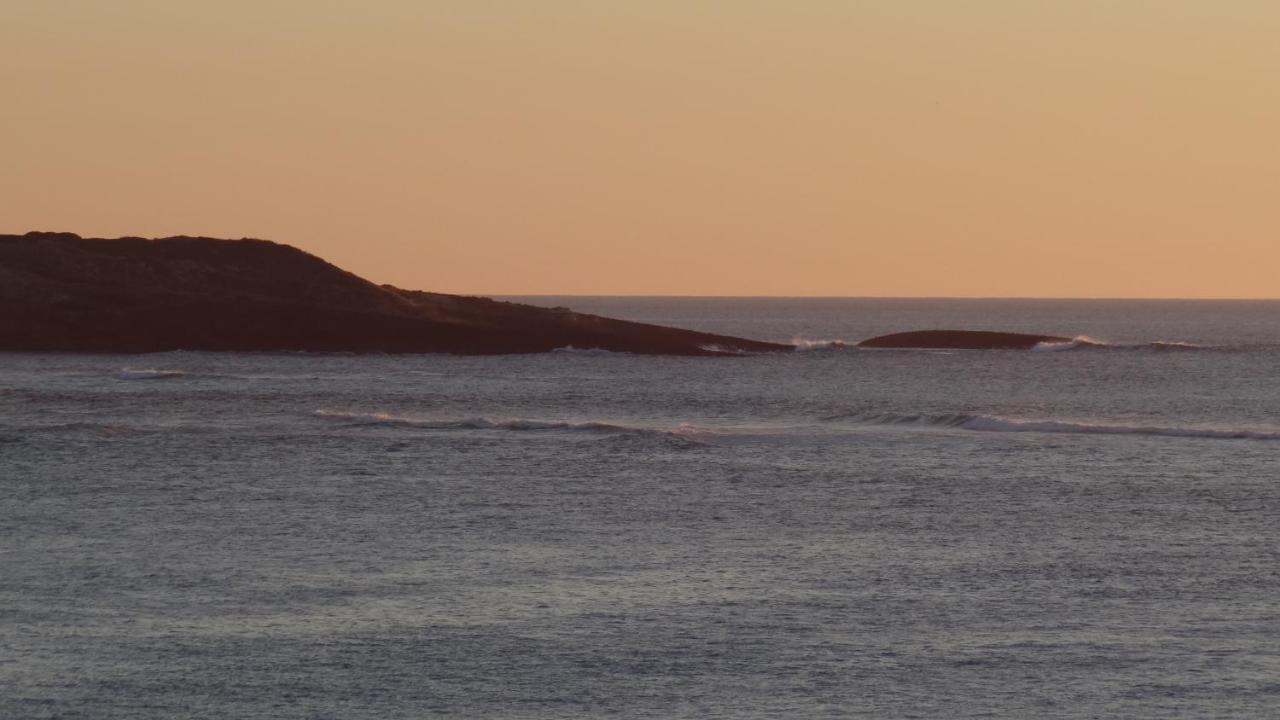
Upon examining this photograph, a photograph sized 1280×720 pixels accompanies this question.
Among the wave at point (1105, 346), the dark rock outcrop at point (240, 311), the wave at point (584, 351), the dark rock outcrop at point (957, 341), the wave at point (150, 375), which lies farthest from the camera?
the wave at point (1105, 346)

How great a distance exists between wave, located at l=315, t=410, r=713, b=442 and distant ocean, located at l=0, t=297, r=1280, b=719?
0.25 meters

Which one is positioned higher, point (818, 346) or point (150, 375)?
point (818, 346)

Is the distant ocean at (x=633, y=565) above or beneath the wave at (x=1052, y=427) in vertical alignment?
beneath

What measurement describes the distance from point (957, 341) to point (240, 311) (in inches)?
2238

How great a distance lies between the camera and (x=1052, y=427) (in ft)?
222

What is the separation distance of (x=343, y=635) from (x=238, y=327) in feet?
346

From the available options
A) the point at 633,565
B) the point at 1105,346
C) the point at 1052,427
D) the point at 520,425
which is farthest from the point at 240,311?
the point at 633,565

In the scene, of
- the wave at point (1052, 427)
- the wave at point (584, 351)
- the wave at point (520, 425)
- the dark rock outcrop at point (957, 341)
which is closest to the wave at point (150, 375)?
the wave at point (520, 425)

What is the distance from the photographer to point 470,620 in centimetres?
2727

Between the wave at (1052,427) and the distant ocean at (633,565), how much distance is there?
0.85ft

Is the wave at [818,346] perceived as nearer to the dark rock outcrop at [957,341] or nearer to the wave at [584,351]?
the dark rock outcrop at [957,341]

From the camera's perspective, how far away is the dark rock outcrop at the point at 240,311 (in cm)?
12588

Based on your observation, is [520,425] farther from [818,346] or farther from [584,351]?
[818,346]

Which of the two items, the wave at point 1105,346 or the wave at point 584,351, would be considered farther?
the wave at point 1105,346
